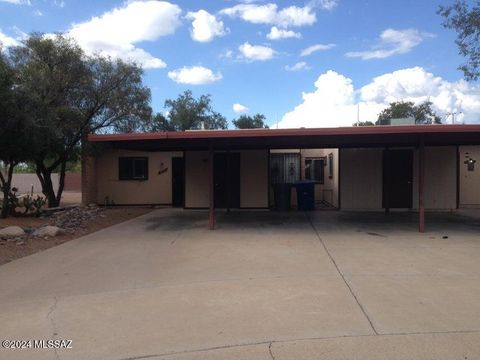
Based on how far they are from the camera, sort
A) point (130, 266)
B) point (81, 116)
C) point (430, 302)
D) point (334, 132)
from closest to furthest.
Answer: point (430, 302) → point (130, 266) → point (334, 132) → point (81, 116)

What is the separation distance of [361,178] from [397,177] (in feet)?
4.22

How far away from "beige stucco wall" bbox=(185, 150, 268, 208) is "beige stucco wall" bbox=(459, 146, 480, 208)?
7664 millimetres

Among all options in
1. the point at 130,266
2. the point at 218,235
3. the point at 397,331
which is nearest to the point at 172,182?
the point at 218,235

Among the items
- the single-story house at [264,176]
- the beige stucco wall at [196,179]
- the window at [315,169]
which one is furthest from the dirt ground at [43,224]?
the window at [315,169]

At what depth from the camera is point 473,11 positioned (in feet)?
61.3

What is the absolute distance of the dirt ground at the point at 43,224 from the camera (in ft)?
31.9

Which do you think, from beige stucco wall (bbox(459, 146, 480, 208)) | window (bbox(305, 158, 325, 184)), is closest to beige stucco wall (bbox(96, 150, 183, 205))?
window (bbox(305, 158, 325, 184))

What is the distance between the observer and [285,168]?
840 inches

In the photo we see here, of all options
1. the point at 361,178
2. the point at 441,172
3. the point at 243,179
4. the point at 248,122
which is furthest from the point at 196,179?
the point at 248,122

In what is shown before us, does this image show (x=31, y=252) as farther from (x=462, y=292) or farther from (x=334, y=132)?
(x=462, y=292)

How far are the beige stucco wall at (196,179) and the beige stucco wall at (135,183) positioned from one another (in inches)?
83.6

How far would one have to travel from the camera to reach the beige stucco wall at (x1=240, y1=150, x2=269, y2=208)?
17.7 meters

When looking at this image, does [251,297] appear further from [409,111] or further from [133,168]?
[409,111]

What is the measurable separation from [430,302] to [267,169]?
12135mm
